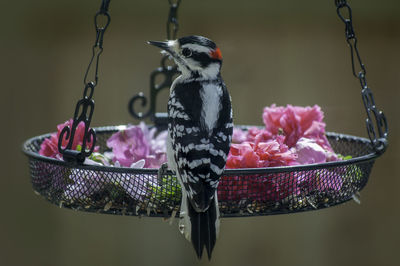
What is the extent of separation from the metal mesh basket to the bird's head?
0.30 meters

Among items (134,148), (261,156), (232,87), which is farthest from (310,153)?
(232,87)

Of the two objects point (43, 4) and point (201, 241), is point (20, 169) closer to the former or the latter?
point (43, 4)

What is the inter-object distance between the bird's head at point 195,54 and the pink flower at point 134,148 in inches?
13.8

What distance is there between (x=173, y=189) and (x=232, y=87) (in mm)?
1719

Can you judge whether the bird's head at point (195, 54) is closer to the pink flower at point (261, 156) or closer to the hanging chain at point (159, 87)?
the pink flower at point (261, 156)

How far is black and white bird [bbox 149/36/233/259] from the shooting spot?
4.21 ft

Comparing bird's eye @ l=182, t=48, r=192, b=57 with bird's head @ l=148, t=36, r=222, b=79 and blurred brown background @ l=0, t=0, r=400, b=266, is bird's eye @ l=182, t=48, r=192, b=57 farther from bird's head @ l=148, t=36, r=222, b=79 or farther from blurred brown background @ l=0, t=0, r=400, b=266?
blurred brown background @ l=0, t=0, r=400, b=266

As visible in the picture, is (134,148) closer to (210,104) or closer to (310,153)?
(210,104)

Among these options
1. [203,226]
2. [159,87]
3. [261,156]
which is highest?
[159,87]

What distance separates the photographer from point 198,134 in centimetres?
135

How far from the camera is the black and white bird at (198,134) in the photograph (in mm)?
1283

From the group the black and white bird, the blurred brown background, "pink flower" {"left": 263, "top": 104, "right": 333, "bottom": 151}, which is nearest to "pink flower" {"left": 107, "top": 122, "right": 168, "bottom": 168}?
the black and white bird

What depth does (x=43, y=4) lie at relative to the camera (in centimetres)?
309

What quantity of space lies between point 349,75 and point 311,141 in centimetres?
171
